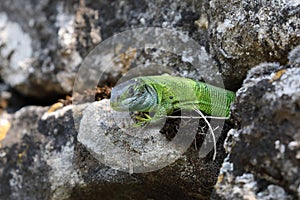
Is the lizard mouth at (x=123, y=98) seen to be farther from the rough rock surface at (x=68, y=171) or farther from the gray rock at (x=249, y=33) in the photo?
the gray rock at (x=249, y=33)

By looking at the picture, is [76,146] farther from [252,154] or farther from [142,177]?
[252,154]

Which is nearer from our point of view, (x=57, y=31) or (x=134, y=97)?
(x=134, y=97)

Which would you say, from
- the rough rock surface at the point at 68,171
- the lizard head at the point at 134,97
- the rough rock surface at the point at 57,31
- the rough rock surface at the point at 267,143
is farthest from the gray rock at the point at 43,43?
the rough rock surface at the point at 267,143

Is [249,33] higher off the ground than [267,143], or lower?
higher

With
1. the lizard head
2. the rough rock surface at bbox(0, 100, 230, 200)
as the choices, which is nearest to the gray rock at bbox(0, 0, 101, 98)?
the rough rock surface at bbox(0, 100, 230, 200)

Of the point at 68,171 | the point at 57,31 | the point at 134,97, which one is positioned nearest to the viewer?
the point at 134,97

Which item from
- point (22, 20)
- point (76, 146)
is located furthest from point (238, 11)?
point (22, 20)

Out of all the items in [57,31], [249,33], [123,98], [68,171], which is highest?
[249,33]

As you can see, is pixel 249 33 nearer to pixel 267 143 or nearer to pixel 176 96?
pixel 176 96

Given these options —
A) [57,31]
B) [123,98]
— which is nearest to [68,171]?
[123,98]
